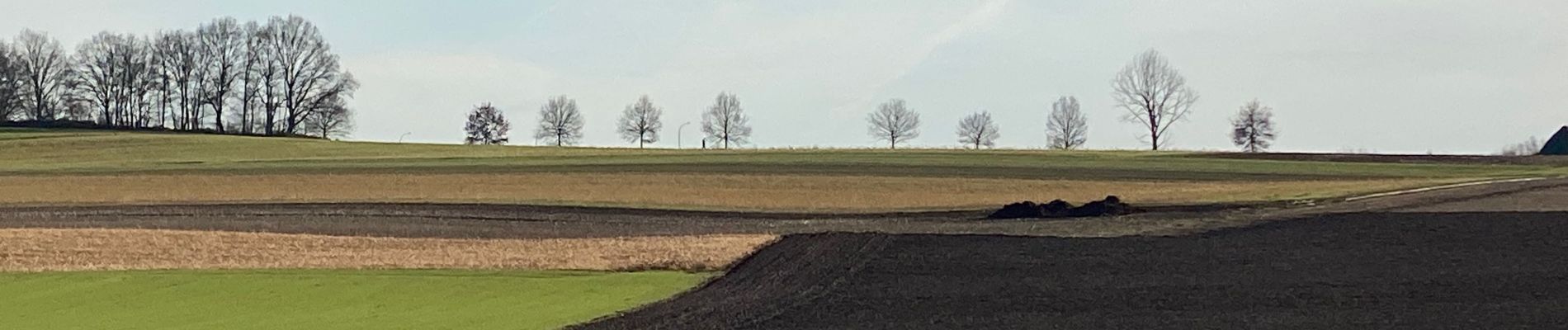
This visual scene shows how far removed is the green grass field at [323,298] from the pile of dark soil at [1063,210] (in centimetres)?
1267

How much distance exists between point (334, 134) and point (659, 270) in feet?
278

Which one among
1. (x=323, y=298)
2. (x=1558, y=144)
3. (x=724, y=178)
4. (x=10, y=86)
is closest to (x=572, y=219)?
(x=724, y=178)

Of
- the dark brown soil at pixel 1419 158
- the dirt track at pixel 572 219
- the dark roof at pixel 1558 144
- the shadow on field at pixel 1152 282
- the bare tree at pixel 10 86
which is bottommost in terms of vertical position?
Result: the shadow on field at pixel 1152 282

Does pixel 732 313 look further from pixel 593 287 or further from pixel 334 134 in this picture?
pixel 334 134

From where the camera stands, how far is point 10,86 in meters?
105

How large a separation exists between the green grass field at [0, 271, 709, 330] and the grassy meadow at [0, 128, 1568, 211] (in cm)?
1822

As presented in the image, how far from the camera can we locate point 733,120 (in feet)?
421

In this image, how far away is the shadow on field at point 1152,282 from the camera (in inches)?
580

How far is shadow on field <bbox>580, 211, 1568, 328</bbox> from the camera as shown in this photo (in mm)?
14727

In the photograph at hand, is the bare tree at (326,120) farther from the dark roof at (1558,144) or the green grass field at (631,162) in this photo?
the dark roof at (1558,144)

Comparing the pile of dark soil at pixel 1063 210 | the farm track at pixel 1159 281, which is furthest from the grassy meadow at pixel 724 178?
the farm track at pixel 1159 281

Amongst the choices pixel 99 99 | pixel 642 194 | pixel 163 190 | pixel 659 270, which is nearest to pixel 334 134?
pixel 99 99

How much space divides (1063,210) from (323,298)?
17.7 meters

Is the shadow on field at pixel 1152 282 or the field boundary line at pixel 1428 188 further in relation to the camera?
the field boundary line at pixel 1428 188
